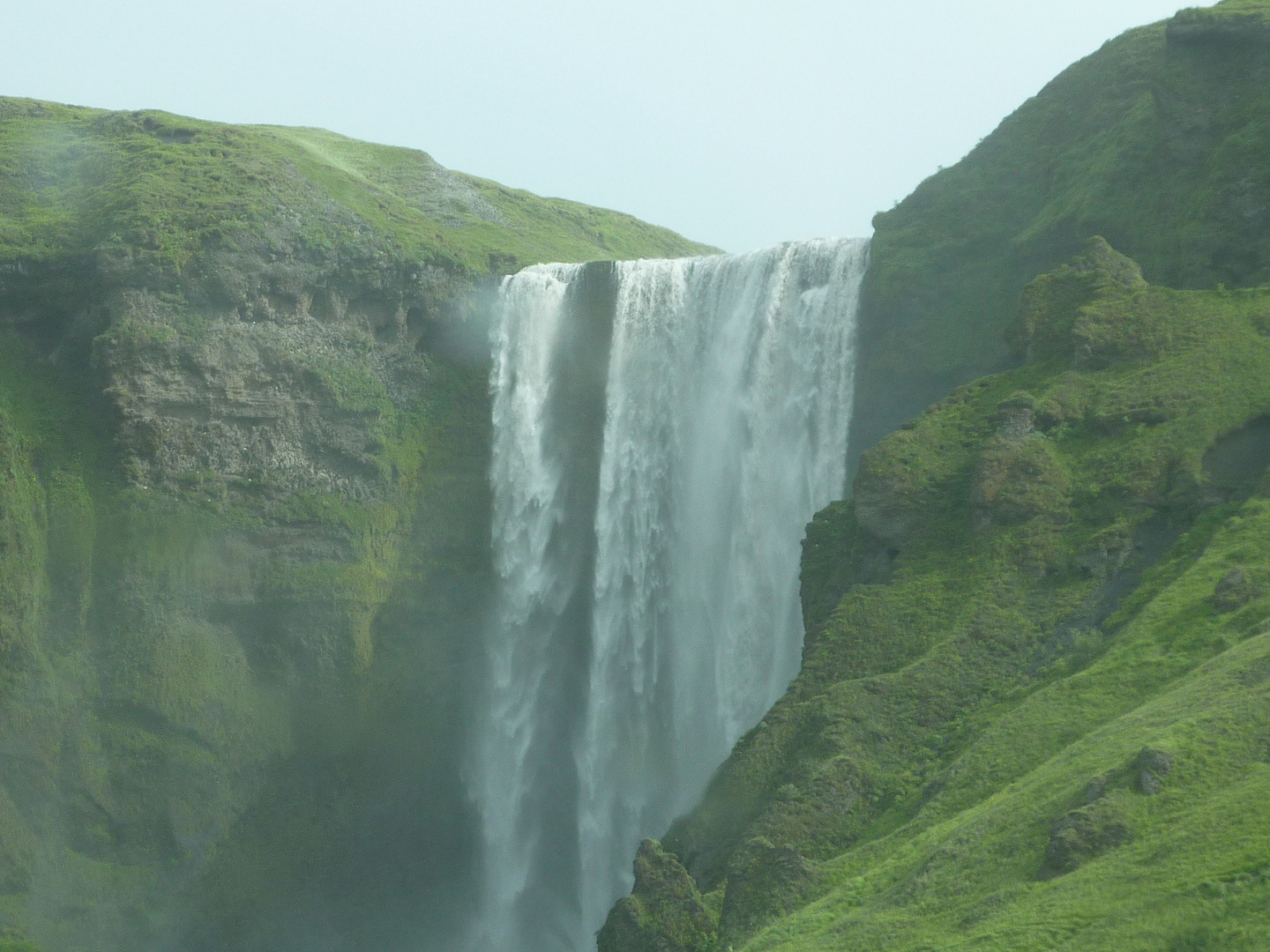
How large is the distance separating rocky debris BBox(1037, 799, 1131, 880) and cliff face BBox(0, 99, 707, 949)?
31.1 m

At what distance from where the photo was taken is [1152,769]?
16.0 m

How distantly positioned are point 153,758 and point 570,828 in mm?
12691

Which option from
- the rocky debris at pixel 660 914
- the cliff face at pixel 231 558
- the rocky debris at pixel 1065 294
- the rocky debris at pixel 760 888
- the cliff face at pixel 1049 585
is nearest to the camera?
the cliff face at pixel 1049 585

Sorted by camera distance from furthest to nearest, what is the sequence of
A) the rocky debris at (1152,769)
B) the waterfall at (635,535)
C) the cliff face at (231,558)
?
the cliff face at (231,558) < the waterfall at (635,535) < the rocky debris at (1152,769)

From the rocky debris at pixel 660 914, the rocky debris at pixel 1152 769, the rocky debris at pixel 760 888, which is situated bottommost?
the rocky debris at pixel 660 914

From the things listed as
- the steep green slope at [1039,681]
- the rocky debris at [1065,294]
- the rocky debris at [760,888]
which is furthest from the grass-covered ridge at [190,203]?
the rocky debris at [760,888]

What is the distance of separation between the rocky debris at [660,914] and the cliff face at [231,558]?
21875 mm

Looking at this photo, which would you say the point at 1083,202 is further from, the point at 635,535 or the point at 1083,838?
the point at 1083,838

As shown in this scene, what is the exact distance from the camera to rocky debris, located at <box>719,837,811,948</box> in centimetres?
2036

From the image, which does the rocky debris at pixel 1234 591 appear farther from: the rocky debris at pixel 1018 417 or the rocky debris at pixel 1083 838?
the rocky debris at pixel 1083 838

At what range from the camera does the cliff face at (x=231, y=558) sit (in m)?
41.4

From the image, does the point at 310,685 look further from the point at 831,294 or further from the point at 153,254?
the point at 831,294

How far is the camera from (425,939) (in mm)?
43031

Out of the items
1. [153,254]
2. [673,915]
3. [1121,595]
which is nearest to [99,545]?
[153,254]
